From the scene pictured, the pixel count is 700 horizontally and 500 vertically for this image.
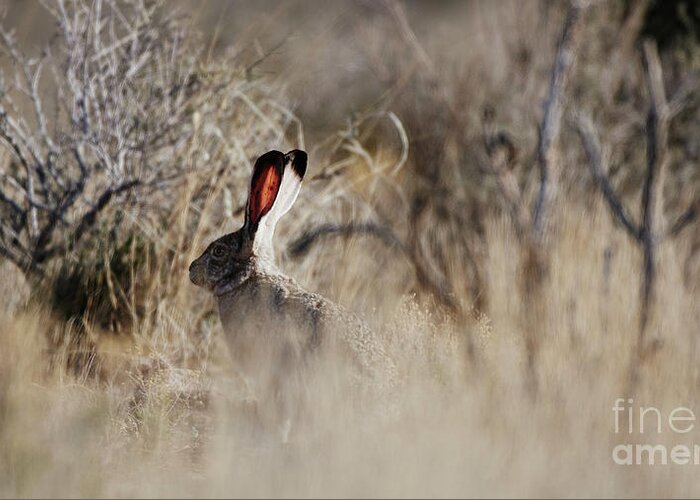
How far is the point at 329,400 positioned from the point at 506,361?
0.88 meters

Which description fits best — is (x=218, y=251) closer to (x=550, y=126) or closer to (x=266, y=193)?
(x=266, y=193)

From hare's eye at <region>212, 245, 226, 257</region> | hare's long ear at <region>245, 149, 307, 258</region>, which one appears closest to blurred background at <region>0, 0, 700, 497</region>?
hare's eye at <region>212, 245, 226, 257</region>

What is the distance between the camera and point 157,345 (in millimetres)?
5066

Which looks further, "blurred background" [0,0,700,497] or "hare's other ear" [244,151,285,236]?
"hare's other ear" [244,151,285,236]

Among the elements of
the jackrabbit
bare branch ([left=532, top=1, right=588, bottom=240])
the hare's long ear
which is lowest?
the jackrabbit

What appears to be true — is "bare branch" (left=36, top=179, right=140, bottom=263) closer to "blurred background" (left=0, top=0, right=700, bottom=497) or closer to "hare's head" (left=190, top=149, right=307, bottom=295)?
"blurred background" (left=0, top=0, right=700, bottom=497)

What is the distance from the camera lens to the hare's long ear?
165 inches

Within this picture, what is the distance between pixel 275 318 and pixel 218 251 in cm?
55

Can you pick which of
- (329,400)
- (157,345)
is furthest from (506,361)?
(157,345)

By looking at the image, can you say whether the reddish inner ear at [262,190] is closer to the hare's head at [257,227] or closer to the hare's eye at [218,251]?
the hare's head at [257,227]

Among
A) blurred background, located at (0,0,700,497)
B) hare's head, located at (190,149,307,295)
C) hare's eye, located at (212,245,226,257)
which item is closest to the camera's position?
blurred background, located at (0,0,700,497)

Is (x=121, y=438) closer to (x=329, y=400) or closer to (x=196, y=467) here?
(x=196, y=467)

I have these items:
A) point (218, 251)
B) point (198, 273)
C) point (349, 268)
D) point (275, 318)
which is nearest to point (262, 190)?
point (218, 251)

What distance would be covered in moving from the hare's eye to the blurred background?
0.53m
